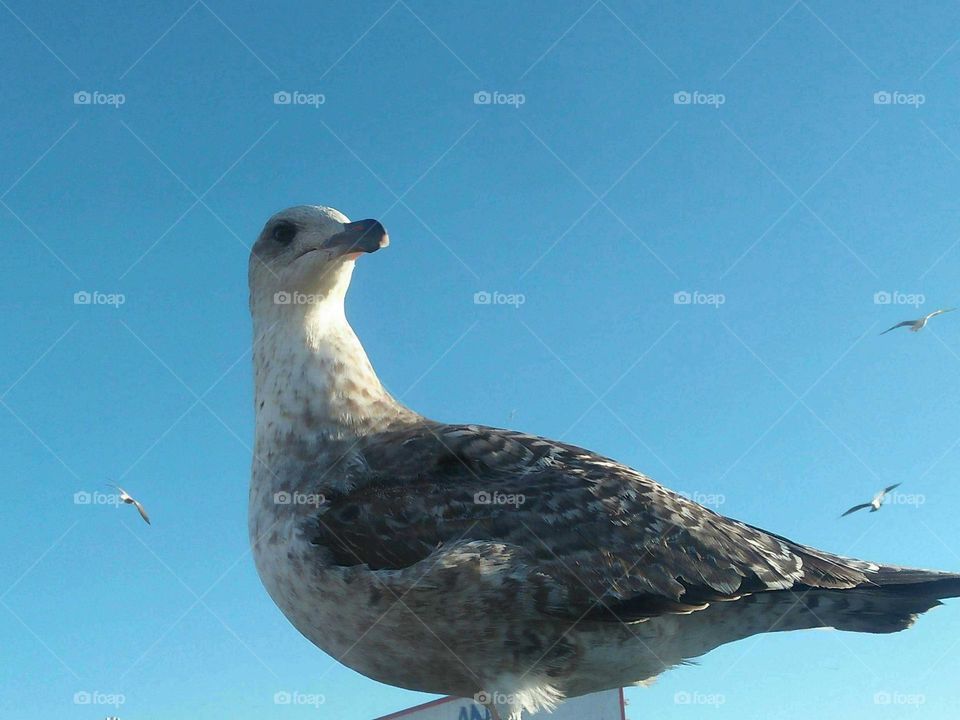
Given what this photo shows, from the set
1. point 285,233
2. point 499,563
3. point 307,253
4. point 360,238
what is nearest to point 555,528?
point 499,563

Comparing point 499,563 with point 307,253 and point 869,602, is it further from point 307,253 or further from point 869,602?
point 307,253

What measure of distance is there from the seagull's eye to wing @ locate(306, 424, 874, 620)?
2221 mm

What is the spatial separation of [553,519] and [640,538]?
1.88 feet

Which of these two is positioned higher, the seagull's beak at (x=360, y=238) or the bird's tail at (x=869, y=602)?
the seagull's beak at (x=360, y=238)

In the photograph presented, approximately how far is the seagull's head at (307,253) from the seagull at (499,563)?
766 mm

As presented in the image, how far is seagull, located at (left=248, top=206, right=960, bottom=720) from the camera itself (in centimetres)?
499

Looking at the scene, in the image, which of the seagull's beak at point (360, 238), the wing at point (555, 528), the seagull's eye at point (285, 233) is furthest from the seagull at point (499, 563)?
the seagull's eye at point (285, 233)

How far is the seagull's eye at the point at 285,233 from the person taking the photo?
7.23 meters

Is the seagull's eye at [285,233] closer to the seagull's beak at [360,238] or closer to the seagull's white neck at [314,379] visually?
the seagull's beak at [360,238]

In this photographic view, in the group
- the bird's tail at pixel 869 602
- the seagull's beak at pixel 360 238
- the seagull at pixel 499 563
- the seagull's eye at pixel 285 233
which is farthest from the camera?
the seagull's eye at pixel 285 233

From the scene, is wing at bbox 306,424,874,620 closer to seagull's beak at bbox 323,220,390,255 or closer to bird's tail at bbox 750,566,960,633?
bird's tail at bbox 750,566,960,633

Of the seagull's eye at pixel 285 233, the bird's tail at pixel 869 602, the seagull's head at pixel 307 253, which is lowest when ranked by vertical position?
the bird's tail at pixel 869 602

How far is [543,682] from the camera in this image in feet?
16.8

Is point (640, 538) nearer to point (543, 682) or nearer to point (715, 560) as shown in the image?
point (715, 560)
